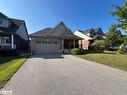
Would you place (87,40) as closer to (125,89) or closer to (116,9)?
(116,9)

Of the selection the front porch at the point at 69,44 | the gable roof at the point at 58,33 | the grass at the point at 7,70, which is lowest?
the grass at the point at 7,70

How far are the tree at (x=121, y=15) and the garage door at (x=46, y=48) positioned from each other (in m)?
15.3

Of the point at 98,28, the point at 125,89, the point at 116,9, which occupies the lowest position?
the point at 125,89

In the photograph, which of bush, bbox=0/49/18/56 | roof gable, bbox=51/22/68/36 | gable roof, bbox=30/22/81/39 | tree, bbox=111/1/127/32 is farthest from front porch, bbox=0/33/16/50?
→ tree, bbox=111/1/127/32

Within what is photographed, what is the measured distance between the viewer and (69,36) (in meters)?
28.4

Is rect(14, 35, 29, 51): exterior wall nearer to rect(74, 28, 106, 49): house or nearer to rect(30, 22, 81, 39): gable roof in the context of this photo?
rect(30, 22, 81, 39): gable roof

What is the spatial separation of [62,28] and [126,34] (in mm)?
18390

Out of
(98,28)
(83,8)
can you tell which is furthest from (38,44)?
(98,28)

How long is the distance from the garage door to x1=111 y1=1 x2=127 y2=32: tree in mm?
15270

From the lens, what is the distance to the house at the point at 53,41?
26.1 metres

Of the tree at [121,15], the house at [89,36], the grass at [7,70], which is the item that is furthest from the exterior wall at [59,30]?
the grass at [7,70]

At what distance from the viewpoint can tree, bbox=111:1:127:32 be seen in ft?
44.6

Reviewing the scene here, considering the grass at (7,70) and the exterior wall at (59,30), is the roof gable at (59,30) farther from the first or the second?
the grass at (7,70)

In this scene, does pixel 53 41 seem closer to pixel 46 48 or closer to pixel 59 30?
pixel 46 48
